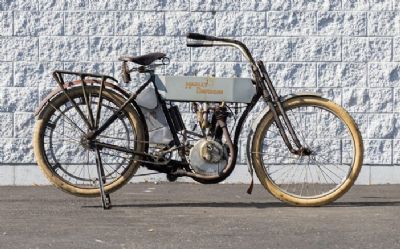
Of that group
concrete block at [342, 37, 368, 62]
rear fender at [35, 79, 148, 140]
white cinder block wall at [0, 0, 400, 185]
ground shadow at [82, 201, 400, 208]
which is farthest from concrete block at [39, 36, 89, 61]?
concrete block at [342, 37, 368, 62]

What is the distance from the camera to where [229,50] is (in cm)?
1038

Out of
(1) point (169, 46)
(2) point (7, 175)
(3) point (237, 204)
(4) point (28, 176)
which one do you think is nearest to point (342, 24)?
(1) point (169, 46)

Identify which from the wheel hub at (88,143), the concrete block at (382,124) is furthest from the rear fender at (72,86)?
the concrete block at (382,124)

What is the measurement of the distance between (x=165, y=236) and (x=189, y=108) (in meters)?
3.36

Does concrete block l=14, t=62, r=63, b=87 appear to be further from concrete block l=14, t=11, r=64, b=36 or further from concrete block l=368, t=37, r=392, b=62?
concrete block l=368, t=37, r=392, b=62

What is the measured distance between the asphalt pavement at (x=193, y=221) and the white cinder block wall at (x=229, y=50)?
75cm

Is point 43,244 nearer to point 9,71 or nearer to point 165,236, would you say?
point 165,236

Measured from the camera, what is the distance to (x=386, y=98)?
34.0 ft

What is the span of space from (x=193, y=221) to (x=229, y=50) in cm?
297

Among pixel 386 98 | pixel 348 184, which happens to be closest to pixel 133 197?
pixel 348 184

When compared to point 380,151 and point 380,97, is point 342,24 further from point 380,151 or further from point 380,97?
point 380,151

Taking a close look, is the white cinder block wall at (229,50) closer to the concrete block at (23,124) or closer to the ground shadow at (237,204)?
the concrete block at (23,124)

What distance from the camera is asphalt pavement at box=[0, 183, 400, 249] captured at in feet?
22.5

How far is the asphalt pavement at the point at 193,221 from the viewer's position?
270 inches
